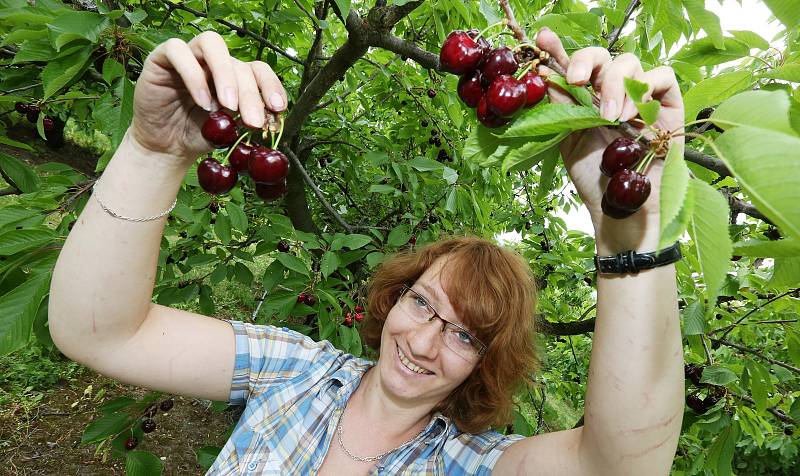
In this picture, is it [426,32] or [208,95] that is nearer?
Answer: [208,95]

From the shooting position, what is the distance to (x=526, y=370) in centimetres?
218

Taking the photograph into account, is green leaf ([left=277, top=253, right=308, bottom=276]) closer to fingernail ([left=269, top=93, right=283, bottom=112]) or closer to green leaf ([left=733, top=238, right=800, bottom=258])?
fingernail ([left=269, top=93, right=283, bottom=112])

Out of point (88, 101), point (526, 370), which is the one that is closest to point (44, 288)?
point (88, 101)

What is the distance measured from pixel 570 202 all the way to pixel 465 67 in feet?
15.3

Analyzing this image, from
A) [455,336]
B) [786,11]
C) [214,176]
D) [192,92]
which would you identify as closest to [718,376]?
[455,336]

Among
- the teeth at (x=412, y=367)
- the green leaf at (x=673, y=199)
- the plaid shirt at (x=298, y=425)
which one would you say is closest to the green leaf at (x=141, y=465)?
the plaid shirt at (x=298, y=425)

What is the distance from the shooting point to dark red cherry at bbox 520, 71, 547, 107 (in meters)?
0.94

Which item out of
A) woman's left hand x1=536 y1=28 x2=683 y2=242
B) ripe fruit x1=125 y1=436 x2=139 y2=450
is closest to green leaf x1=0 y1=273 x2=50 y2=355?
ripe fruit x1=125 y1=436 x2=139 y2=450

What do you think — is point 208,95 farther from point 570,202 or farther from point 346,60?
point 570,202

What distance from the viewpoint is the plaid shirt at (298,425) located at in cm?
172

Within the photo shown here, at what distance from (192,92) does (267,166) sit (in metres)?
0.25

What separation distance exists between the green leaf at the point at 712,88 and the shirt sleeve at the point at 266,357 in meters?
1.54

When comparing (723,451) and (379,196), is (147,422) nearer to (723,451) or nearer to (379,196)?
(379,196)

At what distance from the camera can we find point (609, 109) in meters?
0.85
